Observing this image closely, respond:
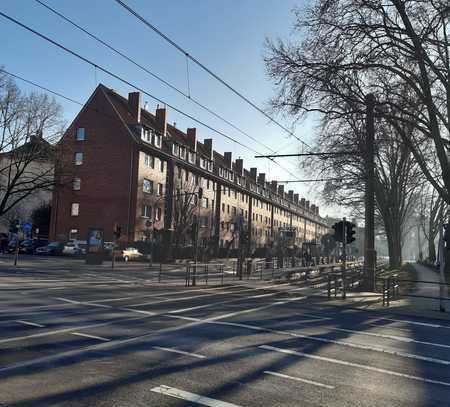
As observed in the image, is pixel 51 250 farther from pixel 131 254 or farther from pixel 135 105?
pixel 135 105

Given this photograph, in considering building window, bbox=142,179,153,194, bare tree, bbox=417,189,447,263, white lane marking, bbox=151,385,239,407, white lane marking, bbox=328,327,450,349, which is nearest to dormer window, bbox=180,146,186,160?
building window, bbox=142,179,153,194

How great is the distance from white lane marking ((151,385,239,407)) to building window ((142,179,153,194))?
42.7 metres

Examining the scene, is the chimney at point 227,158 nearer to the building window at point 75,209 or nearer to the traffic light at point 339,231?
the building window at point 75,209

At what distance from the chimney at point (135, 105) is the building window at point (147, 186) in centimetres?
649

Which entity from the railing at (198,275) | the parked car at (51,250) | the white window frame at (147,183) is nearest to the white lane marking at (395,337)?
the railing at (198,275)

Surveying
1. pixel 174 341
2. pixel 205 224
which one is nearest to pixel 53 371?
pixel 174 341

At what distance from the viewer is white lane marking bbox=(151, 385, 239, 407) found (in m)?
5.17

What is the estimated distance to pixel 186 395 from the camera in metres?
5.41

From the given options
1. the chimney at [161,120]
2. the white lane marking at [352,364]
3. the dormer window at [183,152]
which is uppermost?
the chimney at [161,120]

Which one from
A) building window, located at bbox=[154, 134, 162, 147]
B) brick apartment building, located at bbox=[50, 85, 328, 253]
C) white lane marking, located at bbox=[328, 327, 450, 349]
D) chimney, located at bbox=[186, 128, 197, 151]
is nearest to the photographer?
white lane marking, located at bbox=[328, 327, 450, 349]

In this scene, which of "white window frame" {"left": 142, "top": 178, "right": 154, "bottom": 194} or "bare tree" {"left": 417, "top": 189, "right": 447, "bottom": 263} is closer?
"white window frame" {"left": 142, "top": 178, "right": 154, "bottom": 194}

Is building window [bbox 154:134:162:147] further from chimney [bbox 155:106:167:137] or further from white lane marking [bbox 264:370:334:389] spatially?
white lane marking [bbox 264:370:334:389]

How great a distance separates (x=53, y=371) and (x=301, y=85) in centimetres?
1687

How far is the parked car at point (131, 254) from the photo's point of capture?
40.4 metres
